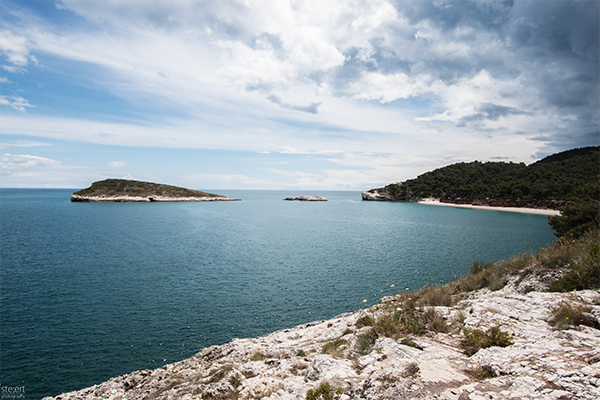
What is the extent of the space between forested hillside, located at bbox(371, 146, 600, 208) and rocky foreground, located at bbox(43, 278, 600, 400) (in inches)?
1149

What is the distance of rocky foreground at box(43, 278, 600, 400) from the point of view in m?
4.86

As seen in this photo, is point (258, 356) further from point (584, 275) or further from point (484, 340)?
point (584, 275)

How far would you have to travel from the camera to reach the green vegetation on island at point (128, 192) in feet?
477

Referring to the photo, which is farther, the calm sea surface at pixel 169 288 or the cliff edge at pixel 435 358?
the calm sea surface at pixel 169 288

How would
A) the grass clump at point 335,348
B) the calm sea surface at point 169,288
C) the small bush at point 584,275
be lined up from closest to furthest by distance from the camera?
the grass clump at point 335,348, the small bush at point 584,275, the calm sea surface at point 169,288

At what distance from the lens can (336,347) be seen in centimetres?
908

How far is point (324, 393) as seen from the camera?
6.04m

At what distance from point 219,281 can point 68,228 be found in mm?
48959

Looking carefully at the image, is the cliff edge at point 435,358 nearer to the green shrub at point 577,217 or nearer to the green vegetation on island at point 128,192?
the green shrub at point 577,217

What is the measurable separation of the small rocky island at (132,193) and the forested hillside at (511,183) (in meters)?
131

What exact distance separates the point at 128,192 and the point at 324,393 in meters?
182

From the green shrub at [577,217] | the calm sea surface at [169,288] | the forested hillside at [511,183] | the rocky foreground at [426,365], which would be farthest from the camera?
the forested hillside at [511,183]

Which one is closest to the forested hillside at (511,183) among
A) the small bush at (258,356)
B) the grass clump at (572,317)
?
the grass clump at (572,317)

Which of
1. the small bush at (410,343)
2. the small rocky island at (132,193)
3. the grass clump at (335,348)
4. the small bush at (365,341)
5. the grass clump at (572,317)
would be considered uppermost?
the small rocky island at (132,193)
